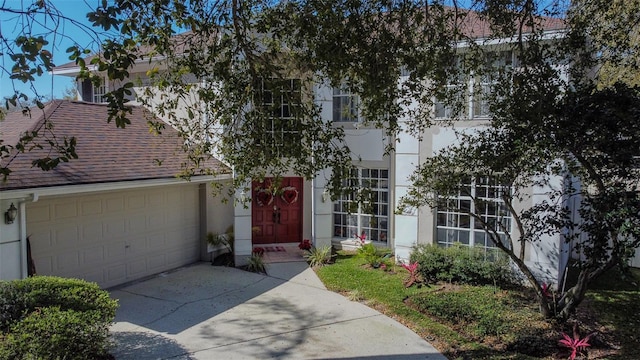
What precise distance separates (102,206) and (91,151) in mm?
1410

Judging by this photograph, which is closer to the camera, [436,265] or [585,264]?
[585,264]

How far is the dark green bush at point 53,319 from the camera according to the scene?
5.75 m

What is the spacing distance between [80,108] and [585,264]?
13.3 m

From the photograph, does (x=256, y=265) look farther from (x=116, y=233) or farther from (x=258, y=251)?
(x=116, y=233)

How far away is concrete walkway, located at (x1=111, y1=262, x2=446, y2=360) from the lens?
7590 mm

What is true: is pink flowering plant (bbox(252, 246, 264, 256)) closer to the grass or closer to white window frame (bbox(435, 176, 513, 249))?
the grass

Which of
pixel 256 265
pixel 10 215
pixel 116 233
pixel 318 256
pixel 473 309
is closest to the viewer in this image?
pixel 10 215

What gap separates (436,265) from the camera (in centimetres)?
1161

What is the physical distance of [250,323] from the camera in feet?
29.2

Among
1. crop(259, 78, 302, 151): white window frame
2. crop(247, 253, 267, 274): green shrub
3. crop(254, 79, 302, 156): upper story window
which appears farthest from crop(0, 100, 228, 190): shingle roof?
crop(247, 253, 267, 274): green shrub

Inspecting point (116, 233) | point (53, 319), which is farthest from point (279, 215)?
point (53, 319)

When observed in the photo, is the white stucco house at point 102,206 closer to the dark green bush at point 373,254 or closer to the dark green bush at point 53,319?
the dark green bush at point 53,319

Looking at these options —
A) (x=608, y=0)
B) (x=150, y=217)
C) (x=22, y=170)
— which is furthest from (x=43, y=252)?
(x=608, y=0)

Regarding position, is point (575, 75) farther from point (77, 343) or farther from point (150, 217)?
point (150, 217)
